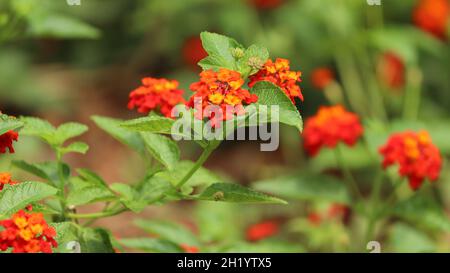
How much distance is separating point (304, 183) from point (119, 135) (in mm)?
891

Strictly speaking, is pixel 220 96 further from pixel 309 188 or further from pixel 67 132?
pixel 309 188

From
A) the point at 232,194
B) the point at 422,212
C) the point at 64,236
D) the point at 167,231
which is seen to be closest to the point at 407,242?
the point at 422,212

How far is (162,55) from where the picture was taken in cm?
469

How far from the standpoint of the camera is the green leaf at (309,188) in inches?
98.0

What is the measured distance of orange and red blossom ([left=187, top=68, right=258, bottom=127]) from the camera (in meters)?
1.43

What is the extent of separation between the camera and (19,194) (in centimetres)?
148

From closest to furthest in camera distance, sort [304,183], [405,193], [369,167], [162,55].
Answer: [304,183], [405,193], [369,167], [162,55]

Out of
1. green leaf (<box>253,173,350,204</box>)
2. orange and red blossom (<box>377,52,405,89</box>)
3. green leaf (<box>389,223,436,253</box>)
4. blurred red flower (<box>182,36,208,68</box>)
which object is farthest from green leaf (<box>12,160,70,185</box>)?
orange and red blossom (<box>377,52,405,89</box>)

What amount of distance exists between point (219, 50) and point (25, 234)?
19.5 inches

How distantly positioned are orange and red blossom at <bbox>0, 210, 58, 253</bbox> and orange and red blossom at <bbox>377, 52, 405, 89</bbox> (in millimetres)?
2890

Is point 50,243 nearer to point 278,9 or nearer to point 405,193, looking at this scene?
point 405,193
